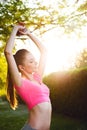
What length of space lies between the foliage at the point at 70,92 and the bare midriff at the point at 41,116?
47.8ft

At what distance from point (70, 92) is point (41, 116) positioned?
17.2 meters

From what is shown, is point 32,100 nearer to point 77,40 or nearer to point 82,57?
point 77,40

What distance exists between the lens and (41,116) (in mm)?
3875

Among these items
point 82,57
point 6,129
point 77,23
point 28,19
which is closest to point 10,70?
point 6,129

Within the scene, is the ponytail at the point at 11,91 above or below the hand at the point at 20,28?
below

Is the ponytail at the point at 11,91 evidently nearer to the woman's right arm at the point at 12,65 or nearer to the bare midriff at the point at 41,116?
the woman's right arm at the point at 12,65

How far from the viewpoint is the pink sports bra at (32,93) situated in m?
3.89

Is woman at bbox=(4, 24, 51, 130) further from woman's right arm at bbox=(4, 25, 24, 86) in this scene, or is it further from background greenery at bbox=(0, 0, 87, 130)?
background greenery at bbox=(0, 0, 87, 130)

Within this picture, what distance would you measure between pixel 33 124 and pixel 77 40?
16.8 meters

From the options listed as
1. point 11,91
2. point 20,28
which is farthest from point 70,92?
point 20,28

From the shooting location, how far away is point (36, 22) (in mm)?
18938

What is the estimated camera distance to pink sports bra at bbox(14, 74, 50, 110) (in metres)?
3.89

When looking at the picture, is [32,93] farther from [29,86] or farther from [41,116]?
[41,116]

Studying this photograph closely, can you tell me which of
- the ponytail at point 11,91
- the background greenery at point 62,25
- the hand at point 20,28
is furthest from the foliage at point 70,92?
the hand at point 20,28
